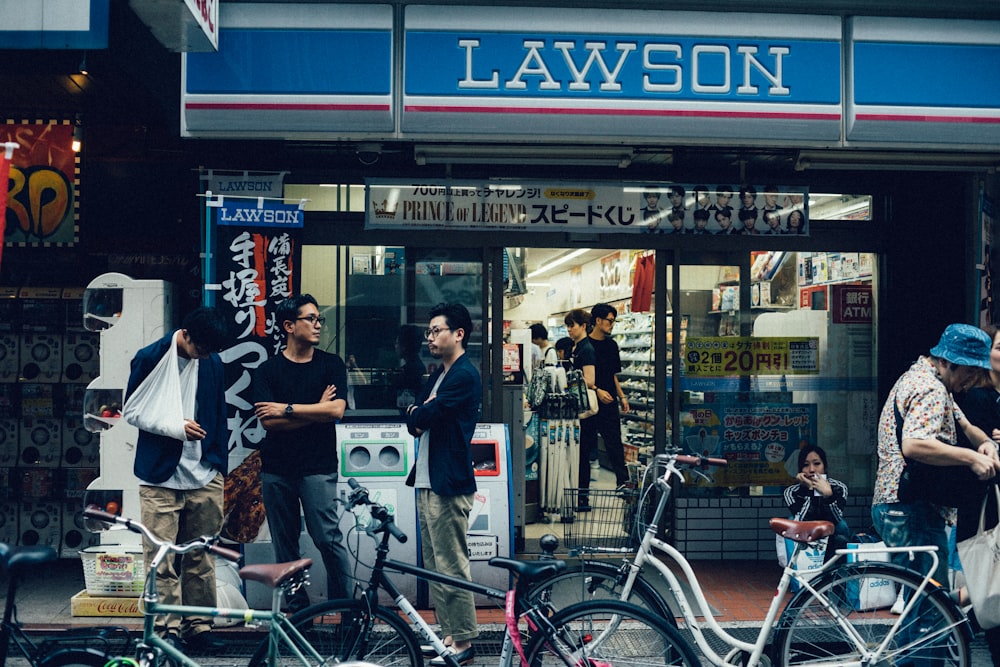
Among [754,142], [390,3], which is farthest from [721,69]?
[390,3]

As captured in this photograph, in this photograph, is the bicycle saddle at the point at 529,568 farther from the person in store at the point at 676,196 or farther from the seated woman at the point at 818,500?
the person in store at the point at 676,196

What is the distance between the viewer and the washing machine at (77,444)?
8109 mm

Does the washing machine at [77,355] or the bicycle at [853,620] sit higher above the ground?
the washing machine at [77,355]

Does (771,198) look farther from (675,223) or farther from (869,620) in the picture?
(869,620)

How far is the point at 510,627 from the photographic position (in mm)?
3998

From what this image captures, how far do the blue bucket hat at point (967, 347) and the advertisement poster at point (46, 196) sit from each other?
6.77 meters

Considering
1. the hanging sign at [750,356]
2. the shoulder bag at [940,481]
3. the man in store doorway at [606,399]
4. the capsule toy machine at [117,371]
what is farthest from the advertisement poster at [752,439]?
the capsule toy machine at [117,371]

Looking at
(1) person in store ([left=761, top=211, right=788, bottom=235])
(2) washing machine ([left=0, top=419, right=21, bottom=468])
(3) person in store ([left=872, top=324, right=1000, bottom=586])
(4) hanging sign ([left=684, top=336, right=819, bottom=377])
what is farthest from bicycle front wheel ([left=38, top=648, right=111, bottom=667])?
(1) person in store ([left=761, top=211, right=788, bottom=235])

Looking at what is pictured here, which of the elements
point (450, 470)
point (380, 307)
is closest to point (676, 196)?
point (380, 307)

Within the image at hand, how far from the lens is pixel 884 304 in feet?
27.1

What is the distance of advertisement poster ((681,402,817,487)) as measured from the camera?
8.23 metres

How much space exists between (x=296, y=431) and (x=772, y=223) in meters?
4.55

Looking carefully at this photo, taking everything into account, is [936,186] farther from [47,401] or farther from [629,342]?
[47,401]

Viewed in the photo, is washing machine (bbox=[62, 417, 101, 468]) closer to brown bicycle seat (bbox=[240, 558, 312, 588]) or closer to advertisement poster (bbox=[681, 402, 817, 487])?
brown bicycle seat (bbox=[240, 558, 312, 588])
